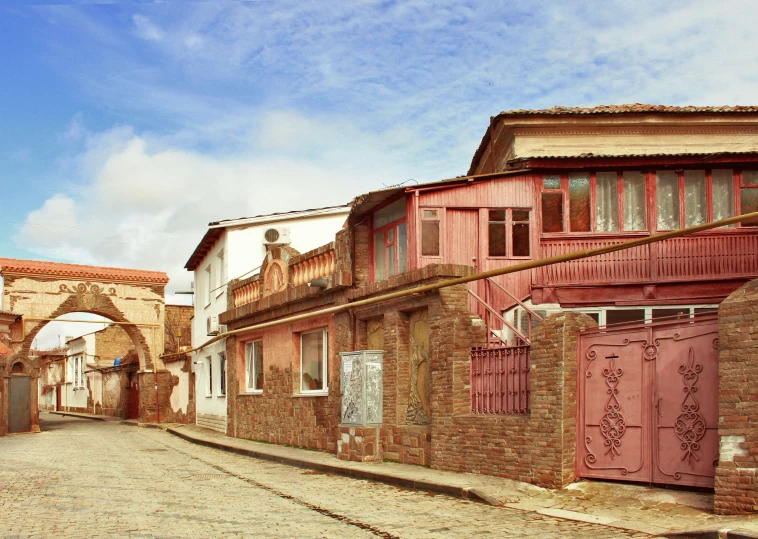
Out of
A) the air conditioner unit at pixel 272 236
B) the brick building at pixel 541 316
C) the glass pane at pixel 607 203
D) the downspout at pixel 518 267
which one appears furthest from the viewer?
the air conditioner unit at pixel 272 236

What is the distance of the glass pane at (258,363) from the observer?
2152 cm

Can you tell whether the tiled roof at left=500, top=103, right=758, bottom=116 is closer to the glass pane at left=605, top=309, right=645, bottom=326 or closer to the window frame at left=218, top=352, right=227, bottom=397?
the glass pane at left=605, top=309, right=645, bottom=326

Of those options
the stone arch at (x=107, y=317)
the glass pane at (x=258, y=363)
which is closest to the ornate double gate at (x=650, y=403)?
the glass pane at (x=258, y=363)

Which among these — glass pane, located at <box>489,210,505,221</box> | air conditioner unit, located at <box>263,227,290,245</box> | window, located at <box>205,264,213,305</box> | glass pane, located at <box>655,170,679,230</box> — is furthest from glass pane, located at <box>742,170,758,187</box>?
window, located at <box>205,264,213,305</box>

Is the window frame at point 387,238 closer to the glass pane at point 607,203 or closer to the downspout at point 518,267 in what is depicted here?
the downspout at point 518,267

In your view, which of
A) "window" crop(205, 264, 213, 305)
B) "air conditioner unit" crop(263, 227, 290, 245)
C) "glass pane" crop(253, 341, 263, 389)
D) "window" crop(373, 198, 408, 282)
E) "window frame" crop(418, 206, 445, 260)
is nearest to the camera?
"window frame" crop(418, 206, 445, 260)

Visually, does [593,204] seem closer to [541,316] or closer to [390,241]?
[541,316]

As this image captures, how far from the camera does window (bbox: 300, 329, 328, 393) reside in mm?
17719

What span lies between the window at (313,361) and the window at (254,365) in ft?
9.71

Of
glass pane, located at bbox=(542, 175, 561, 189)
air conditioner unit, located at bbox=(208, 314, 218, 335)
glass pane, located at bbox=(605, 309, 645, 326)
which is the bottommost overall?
air conditioner unit, located at bbox=(208, 314, 218, 335)

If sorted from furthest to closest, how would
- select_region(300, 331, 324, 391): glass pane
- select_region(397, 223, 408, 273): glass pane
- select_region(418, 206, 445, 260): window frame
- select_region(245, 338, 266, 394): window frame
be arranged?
select_region(245, 338, 266, 394): window frame → select_region(300, 331, 324, 391): glass pane → select_region(397, 223, 408, 273): glass pane → select_region(418, 206, 445, 260): window frame

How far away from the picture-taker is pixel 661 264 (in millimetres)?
15641

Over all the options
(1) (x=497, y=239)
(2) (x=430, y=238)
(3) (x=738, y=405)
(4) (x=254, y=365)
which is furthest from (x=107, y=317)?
(3) (x=738, y=405)

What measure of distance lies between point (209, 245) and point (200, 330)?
12.0ft
